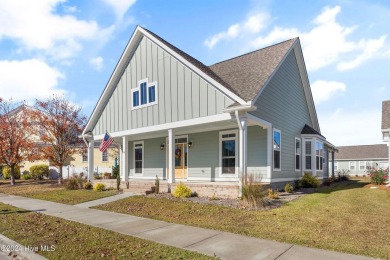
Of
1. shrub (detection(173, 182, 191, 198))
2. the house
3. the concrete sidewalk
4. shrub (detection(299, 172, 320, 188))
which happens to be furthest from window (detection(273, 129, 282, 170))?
the concrete sidewalk

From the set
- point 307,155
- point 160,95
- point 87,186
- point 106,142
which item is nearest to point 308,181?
point 307,155

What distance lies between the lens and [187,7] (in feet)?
42.6

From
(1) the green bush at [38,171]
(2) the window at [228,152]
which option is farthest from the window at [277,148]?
(1) the green bush at [38,171]

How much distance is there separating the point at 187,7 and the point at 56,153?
1821 cm

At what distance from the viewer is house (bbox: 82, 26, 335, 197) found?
13922 mm

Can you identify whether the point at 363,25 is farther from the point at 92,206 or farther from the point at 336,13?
the point at 92,206

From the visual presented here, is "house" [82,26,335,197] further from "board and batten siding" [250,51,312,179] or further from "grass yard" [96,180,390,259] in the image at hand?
"grass yard" [96,180,390,259]

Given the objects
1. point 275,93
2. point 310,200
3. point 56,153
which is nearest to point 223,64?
point 275,93

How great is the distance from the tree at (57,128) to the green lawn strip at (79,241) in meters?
16.0

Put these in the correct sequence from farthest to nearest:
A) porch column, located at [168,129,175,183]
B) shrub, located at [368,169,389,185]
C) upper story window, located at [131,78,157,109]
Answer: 1. shrub, located at [368,169,389,185]
2. upper story window, located at [131,78,157,109]
3. porch column, located at [168,129,175,183]

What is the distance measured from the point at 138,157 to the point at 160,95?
21.3 feet

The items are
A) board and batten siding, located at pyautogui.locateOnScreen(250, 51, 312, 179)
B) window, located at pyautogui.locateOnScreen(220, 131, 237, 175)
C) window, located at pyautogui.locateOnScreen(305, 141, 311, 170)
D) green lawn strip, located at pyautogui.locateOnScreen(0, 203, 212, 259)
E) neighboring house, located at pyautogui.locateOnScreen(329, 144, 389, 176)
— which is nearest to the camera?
green lawn strip, located at pyautogui.locateOnScreen(0, 203, 212, 259)

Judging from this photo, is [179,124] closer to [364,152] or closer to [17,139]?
[17,139]

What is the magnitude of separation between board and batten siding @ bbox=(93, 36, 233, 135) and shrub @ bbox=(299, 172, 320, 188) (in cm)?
818
